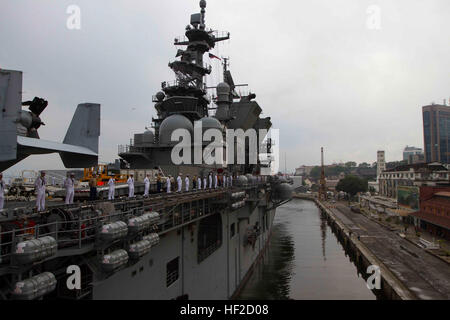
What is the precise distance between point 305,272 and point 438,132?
13401cm

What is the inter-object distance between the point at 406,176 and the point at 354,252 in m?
47.0

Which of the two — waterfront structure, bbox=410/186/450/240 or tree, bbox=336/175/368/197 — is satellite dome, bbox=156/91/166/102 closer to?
waterfront structure, bbox=410/186/450/240

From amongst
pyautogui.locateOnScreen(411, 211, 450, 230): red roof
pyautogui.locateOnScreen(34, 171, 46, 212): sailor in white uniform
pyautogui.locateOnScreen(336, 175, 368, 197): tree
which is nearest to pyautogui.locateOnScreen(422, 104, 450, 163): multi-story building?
pyautogui.locateOnScreen(336, 175, 368, 197): tree

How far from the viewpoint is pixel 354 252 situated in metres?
35.3

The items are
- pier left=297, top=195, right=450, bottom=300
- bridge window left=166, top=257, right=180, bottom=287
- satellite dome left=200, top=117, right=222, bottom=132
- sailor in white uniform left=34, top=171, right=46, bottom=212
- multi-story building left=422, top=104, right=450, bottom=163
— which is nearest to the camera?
sailor in white uniform left=34, top=171, right=46, bottom=212

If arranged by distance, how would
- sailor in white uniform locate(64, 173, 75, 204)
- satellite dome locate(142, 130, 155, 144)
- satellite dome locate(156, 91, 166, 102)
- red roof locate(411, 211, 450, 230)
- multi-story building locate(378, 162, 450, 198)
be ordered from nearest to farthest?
sailor in white uniform locate(64, 173, 75, 204) → satellite dome locate(142, 130, 155, 144) → red roof locate(411, 211, 450, 230) → satellite dome locate(156, 91, 166, 102) → multi-story building locate(378, 162, 450, 198)

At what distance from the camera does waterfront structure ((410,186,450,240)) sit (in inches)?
1409

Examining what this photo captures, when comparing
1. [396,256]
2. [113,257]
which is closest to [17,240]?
[113,257]

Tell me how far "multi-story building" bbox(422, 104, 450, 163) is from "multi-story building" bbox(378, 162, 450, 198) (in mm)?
61136

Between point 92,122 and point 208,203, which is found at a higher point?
point 92,122

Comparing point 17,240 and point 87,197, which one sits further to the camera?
point 87,197

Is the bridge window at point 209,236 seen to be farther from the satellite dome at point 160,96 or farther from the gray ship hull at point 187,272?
the satellite dome at point 160,96

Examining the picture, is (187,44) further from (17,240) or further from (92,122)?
(17,240)

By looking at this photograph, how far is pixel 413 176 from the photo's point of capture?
2672 inches
